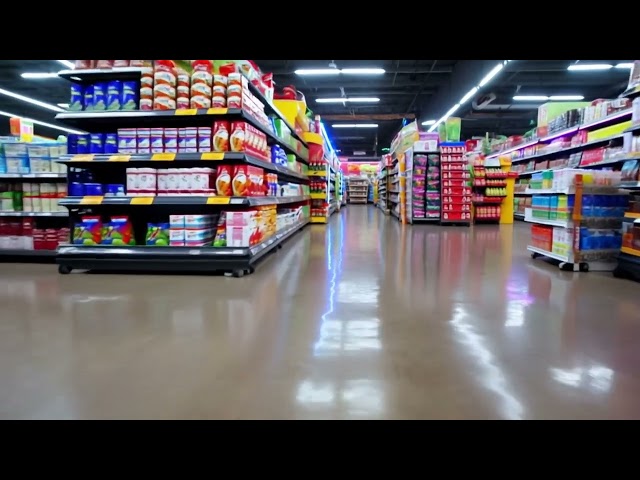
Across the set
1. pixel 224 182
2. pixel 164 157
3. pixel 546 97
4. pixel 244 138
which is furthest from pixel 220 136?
pixel 546 97

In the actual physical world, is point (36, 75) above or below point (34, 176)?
above

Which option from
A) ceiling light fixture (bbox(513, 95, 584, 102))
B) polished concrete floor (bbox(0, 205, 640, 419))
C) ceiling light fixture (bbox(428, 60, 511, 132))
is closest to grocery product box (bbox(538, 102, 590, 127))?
ceiling light fixture (bbox(428, 60, 511, 132))

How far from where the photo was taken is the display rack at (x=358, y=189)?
29.7 m

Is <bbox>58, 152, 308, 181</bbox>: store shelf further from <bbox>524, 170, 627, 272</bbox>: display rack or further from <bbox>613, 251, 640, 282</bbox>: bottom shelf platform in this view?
<bbox>613, 251, 640, 282</bbox>: bottom shelf platform

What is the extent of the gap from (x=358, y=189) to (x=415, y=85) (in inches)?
570

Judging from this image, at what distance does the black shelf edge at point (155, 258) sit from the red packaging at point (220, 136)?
3.40 ft

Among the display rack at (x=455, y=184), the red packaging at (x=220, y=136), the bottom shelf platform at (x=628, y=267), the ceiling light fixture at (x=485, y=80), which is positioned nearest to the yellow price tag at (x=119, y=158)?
the red packaging at (x=220, y=136)

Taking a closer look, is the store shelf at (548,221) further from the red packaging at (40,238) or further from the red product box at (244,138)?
the red packaging at (40,238)

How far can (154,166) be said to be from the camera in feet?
14.3

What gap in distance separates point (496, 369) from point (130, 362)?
68.7 inches

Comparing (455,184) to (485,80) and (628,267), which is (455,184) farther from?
(628,267)

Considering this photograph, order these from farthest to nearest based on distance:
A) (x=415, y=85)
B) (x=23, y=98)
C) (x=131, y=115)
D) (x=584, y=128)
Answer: (x=415, y=85) → (x=23, y=98) → (x=584, y=128) → (x=131, y=115)

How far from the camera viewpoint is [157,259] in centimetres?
381
